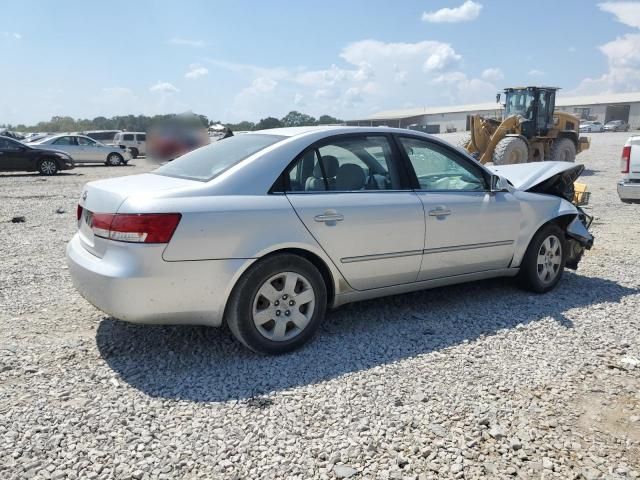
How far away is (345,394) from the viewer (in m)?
3.37

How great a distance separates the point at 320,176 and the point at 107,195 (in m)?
1.52

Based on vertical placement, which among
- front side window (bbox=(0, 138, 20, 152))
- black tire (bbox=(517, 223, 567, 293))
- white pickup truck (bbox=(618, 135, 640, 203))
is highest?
front side window (bbox=(0, 138, 20, 152))

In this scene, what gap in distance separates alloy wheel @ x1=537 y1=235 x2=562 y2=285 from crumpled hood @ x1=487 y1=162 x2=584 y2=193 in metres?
0.58

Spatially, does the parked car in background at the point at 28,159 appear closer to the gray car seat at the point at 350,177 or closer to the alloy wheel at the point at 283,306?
the gray car seat at the point at 350,177

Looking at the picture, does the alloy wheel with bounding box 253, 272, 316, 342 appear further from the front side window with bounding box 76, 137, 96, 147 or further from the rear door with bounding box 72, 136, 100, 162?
the front side window with bounding box 76, 137, 96, 147

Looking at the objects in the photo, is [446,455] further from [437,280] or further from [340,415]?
[437,280]

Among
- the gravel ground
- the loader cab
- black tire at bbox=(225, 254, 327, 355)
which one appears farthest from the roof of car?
the loader cab

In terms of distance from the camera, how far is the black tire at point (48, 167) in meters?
20.2

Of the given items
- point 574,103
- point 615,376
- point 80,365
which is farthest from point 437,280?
point 574,103

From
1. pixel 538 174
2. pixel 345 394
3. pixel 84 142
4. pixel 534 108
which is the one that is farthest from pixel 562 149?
Result: pixel 84 142

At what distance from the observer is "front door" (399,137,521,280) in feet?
14.9

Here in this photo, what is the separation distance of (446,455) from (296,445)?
Result: 78cm

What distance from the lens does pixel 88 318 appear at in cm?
460

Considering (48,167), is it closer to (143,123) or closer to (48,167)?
(48,167)
